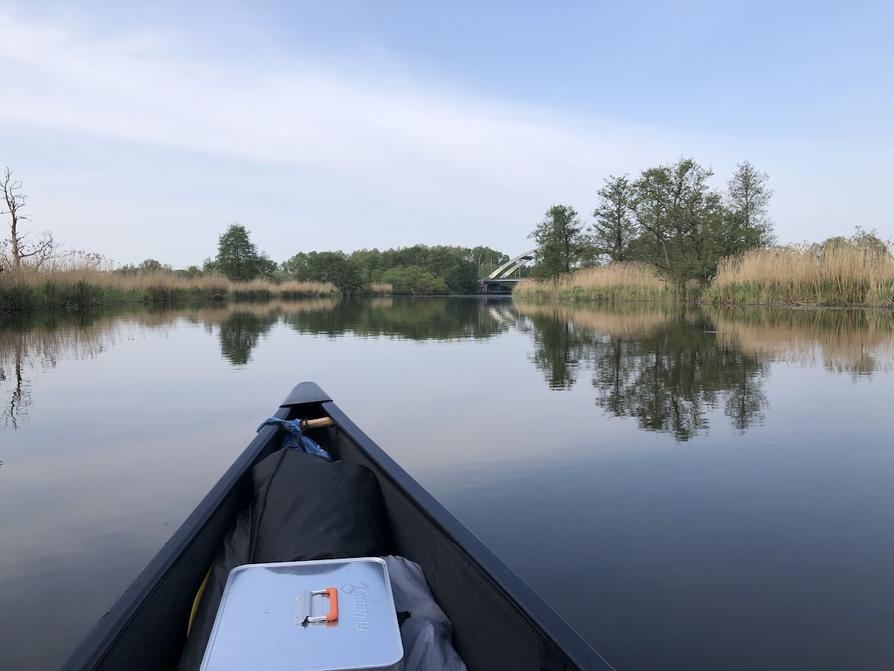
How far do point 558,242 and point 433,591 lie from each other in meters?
30.5

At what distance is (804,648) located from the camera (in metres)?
1.66

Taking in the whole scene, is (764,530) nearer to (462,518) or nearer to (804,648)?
(804,648)

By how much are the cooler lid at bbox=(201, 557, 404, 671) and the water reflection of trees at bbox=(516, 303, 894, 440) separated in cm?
300

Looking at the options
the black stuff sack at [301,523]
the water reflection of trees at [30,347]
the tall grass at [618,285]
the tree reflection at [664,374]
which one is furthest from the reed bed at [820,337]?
the tall grass at [618,285]

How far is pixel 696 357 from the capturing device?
7328 mm

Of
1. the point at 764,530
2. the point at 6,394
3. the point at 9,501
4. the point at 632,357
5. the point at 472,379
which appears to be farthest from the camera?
the point at 632,357

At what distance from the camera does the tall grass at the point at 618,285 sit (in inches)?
917

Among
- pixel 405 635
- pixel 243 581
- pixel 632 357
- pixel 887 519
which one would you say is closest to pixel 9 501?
pixel 243 581

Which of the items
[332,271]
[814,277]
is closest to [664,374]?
[814,277]

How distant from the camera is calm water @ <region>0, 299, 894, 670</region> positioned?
185 cm

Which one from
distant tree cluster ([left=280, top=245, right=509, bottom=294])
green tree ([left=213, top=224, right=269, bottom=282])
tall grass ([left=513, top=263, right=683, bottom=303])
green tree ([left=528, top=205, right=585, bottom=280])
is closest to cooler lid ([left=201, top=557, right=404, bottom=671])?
tall grass ([left=513, top=263, right=683, bottom=303])

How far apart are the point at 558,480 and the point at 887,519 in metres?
1.47

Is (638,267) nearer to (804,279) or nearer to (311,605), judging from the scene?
(804,279)

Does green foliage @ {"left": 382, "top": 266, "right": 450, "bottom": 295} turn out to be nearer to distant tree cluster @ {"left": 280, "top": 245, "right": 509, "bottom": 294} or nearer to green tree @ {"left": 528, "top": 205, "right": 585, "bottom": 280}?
distant tree cluster @ {"left": 280, "top": 245, "right": 509, "bottom": 294}
